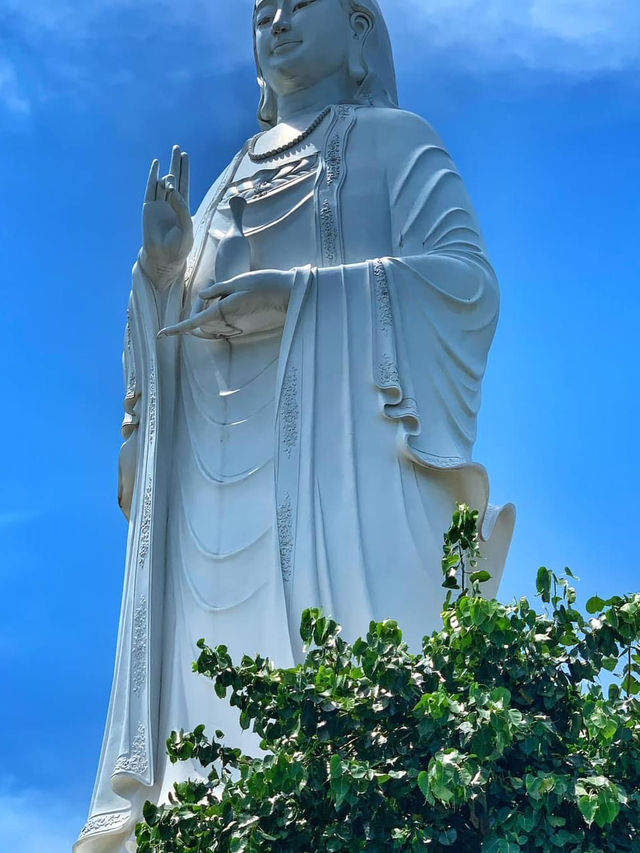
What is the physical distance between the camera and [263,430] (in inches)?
329

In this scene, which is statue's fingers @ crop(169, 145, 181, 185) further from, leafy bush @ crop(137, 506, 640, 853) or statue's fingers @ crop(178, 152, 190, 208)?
leafy bush @ crop(137, 506, 640, 853)

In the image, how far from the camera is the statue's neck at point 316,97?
947cm

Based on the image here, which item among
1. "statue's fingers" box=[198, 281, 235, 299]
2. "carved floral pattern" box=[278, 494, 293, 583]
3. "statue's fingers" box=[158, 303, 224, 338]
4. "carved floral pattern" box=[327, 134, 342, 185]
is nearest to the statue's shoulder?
"carved floral pattern" box=[327, 134, 342, 185]

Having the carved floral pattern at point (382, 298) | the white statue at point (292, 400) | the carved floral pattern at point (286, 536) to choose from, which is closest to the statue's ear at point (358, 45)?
the white statue at point (292, 400)

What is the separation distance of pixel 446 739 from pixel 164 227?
12.4ft

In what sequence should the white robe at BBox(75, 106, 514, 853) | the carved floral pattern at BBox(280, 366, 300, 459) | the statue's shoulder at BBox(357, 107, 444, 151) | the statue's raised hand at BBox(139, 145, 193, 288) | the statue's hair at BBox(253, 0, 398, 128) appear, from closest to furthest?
the white robe at BBox(75, 106, 514, 853) → the carved floral pattern at BBox(280, 366, 300, 459) → the statue's raised hand at BBox(139, 145, 193, 288) → the statue's shoulder at BBox(357, 107, 444, 151) → the statue's hair at BBox(253, 0, 398, 128)

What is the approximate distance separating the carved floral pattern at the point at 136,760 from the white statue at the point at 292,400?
13mm

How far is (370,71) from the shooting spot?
9586mm

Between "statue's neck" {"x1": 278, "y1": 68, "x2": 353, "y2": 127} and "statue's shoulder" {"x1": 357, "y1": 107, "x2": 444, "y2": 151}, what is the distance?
258 mm

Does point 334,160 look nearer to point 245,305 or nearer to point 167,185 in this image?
point 167,185

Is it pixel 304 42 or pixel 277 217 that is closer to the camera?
pixel 277 217

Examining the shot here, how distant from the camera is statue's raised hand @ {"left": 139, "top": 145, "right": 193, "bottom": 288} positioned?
28.9 ft

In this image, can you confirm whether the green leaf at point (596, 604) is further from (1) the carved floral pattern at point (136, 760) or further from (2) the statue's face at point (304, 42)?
(2) the statue's face at point (304, 42)

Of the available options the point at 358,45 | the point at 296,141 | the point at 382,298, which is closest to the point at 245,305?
the point at 382,298
